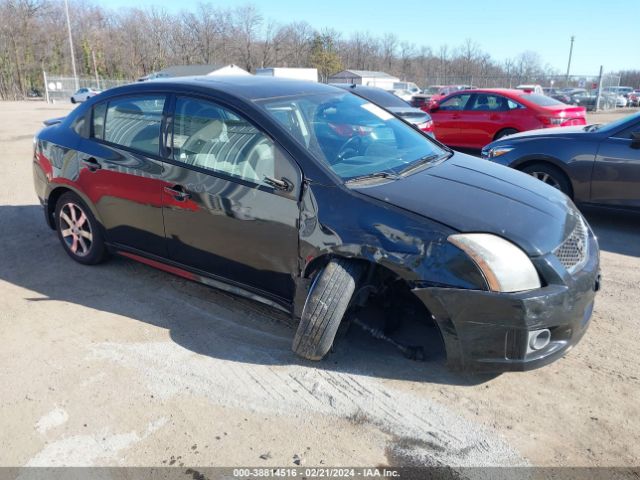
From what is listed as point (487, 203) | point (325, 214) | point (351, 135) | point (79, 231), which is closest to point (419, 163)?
point (351, 135)

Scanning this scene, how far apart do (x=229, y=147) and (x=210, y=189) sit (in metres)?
0.31

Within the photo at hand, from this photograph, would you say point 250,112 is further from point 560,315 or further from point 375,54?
point 375,54

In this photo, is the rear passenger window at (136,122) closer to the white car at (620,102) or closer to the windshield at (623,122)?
the windshield at (623,122)

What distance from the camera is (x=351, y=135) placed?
366cm

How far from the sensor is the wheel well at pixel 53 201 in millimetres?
4578

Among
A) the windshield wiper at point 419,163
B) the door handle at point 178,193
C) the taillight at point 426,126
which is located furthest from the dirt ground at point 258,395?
the taillight at point 426,126

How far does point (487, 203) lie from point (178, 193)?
2.07 meters

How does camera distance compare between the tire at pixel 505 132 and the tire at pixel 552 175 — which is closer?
the tire at pixel 552 175

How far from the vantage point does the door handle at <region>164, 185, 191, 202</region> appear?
355 cm

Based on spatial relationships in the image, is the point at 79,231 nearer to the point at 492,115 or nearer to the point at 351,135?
the point at 351,135

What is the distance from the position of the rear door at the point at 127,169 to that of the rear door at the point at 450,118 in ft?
30.6

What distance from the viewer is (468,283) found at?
265 centimetres

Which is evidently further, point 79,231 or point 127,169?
point 79,231

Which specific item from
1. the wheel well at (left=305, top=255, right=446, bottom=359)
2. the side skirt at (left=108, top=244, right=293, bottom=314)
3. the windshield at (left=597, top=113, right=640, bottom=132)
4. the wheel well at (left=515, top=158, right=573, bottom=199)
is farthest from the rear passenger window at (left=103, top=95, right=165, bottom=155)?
the windshield at (left=597, top=113, right=640, bottom=132)
